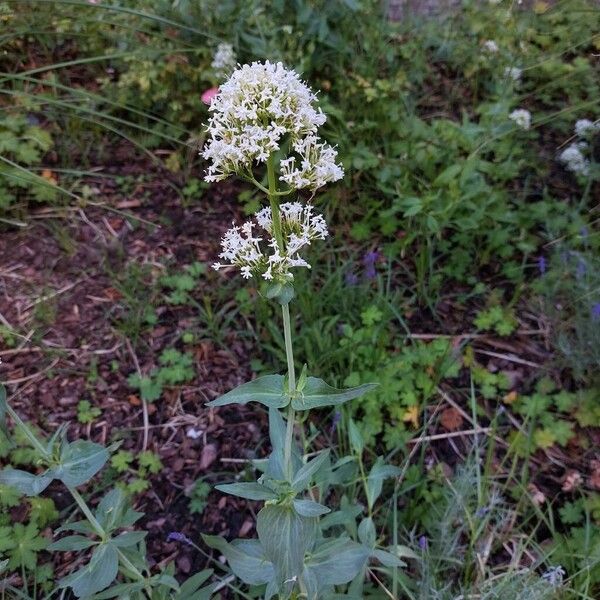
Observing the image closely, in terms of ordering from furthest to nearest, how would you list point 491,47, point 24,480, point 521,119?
point 491,47 < point 521,119 < point 24,480

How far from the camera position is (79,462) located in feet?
5.83

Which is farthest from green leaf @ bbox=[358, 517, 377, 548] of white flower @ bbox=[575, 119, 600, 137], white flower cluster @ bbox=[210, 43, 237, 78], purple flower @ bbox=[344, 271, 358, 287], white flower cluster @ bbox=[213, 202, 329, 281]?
white flower cluster @ bbox=[210, 43, 237, 78]

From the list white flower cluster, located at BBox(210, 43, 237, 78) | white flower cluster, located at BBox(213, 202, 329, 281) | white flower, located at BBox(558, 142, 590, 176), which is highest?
white flower cluster, located at BBox(210, 43, 237, 78)

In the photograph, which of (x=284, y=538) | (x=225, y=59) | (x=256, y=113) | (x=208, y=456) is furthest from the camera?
(x=225, y=59)

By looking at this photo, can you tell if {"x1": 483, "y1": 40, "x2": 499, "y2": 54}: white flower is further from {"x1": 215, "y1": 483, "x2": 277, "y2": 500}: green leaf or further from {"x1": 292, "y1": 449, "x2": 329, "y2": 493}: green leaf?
{"x1": 215, "y1": 483, "x2": 277, "y2": 500}: green leaf

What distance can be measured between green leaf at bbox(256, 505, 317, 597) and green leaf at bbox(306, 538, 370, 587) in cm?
21

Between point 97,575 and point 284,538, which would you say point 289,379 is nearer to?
point 284,538

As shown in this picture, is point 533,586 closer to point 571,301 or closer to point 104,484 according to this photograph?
point 571,301

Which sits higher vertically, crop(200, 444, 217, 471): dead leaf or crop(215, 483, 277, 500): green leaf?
crop(200, 444, 217, 471): dead leaf

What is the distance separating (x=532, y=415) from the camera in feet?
8.52

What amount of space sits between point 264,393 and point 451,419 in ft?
4.56

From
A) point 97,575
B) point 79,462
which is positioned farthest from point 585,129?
point 97,575

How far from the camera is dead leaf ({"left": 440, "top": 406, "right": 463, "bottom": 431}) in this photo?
105 inches

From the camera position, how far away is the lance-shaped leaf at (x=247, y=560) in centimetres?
176
